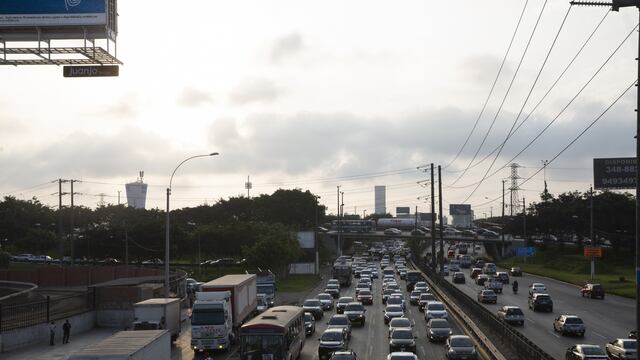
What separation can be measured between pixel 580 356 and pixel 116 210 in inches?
5292

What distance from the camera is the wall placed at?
1350 inches

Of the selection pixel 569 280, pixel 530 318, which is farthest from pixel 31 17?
pixel 569 280

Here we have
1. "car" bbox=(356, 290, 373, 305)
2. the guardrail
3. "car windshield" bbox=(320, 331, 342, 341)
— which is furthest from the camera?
"car" bbox=(356, 290, 373, 305)

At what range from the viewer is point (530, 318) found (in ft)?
157

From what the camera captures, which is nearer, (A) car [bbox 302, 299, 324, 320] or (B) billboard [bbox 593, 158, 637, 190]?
(A) car [bbox 302, 299, 324, 320]

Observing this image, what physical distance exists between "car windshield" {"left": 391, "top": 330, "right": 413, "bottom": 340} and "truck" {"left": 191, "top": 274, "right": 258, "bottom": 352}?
338 inches

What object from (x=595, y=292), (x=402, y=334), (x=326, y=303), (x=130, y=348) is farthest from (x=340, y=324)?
(x=595, y=292)

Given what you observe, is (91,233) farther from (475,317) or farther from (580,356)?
(580,356)

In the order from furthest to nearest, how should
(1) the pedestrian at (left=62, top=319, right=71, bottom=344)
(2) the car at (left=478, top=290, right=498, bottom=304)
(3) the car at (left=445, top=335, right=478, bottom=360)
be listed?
1. (2) the car at (left=478, top=290, right=498, bottom=304)
2. (1) the pedestrian at (left=62, top=319, right=71, bottom=344)
3. (3) the car at (left=445, top=335, right=478, bottom=360)

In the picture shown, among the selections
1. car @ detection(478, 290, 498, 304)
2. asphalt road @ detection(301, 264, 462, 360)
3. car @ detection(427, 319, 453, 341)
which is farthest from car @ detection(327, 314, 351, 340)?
car @ detection(478, 290, 498, 304)

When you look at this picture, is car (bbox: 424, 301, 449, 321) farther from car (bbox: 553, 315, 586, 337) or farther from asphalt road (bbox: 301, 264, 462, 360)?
car (bbox: 553, 315, 586, 337)

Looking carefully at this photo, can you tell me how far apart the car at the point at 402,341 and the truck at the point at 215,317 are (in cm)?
858

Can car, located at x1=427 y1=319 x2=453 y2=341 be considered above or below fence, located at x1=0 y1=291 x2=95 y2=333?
below

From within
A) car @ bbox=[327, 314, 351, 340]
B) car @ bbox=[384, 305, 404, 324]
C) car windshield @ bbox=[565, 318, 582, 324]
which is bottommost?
car @ bbox=[384, 305, 404, 324]
